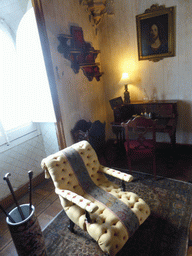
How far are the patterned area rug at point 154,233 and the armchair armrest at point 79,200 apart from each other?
536 millimetres

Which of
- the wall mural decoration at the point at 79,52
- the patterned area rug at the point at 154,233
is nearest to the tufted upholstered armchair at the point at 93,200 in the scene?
the patterned area rug at the point at 154,233

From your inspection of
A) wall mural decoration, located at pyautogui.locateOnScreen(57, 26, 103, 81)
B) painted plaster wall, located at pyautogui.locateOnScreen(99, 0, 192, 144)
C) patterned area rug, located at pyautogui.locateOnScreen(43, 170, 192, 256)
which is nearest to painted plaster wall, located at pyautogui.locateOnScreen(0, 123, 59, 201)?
patterned area rug, located at pyautogui.locateOnScreen(43, 170, 192, 256)

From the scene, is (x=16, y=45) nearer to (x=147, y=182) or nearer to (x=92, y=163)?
(x=92, y=163)

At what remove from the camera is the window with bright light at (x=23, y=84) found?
8.75ft

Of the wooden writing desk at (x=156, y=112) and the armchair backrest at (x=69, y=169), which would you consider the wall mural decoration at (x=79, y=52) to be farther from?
the armchair backrest at (x=69, y=169)

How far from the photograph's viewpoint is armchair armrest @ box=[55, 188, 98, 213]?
1.59 metres

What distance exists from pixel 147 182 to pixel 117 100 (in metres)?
1.62

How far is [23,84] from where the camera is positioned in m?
2.99

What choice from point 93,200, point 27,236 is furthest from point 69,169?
point 27,236

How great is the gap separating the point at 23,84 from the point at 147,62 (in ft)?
7.47

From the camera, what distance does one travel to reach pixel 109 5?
3.50 metres

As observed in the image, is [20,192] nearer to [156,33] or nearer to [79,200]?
[79,200]

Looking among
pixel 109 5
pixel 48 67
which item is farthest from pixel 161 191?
pixel 109 5

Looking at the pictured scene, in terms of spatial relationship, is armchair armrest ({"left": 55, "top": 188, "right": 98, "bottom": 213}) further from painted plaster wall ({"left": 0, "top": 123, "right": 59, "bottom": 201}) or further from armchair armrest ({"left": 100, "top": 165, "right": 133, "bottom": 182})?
painted plaster wall ({"left": 0, "top": 123, "right": 59, "bottom": 201})
